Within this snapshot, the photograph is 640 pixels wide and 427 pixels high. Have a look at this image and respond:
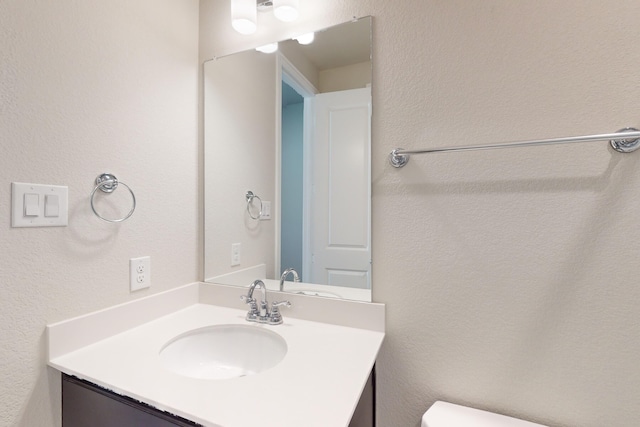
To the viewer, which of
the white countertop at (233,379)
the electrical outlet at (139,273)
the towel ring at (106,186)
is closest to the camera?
the white countertop at (233,379)

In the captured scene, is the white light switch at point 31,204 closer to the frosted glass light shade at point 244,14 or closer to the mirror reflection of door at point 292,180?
the mirror reflection of door at point 292,180

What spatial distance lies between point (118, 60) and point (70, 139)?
13.1 inches

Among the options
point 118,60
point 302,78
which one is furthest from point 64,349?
point 302,78

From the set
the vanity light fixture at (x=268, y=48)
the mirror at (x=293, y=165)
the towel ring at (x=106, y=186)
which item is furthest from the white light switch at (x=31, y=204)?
the vanity light fixture at (x=268, y=48)

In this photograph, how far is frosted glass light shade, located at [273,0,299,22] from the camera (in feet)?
3.57

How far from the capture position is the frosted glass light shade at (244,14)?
45.5 inches

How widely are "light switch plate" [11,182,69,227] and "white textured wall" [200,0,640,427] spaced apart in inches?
37.7

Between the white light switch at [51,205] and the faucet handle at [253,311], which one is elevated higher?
the white light switch at [51,205]

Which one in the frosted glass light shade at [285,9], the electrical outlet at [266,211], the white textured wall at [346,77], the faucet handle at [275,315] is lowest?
the faucet handle at [275,315]

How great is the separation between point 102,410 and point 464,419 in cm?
98

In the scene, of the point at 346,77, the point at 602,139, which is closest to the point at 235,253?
the point at 346,77

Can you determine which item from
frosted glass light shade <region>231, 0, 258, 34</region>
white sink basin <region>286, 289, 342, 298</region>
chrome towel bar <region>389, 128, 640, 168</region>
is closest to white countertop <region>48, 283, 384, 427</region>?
white sink basin <region>286, 289, 342, 298</region>

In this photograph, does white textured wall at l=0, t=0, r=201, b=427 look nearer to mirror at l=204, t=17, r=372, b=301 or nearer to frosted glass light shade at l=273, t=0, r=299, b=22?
mirror at l=204, t=17, r=372, b=301

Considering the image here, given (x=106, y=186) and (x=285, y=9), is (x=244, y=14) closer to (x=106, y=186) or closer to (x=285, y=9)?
(x=285, y=9)
